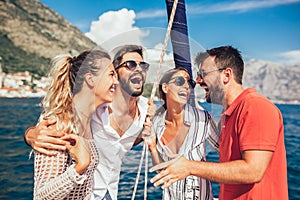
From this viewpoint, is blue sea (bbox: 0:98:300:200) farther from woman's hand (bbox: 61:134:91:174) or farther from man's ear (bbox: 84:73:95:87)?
man's ear (bbox: 84:73:95:87)

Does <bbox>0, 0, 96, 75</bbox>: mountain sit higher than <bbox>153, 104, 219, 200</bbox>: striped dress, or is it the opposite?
<bbox>0, 0, 96, 75</bbox>: mountain

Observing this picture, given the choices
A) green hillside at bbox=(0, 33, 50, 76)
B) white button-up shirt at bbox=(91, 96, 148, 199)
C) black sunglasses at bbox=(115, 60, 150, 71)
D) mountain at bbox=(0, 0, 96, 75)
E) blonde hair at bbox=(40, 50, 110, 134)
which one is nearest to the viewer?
black sunglasses at bbox=(115, 60, 150, 71)

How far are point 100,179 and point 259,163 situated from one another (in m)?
1.09

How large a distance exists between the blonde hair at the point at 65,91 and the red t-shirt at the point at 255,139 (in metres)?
0.90

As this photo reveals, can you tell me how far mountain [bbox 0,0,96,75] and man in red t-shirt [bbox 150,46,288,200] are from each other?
285 feet

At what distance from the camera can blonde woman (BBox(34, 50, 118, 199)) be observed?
1847 mm

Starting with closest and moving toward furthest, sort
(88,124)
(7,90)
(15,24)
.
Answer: (88,124), (7,90), (15,24)

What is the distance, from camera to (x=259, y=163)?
177 centimetres

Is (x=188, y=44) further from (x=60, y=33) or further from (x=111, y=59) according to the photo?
(x=60, y=33)

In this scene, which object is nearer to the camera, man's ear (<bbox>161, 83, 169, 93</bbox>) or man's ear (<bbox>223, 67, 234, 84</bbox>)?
man's ear (<bbox>161, 83, 169, 93</bbox>)

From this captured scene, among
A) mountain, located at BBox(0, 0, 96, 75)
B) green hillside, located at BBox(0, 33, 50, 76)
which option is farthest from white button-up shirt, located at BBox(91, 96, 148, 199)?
mountain, located at BBox(0, 0, 96, 75)

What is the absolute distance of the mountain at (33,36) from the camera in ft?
301

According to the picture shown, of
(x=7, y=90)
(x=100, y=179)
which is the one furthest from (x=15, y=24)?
(x=100, y=179)

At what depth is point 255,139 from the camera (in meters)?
1.79
